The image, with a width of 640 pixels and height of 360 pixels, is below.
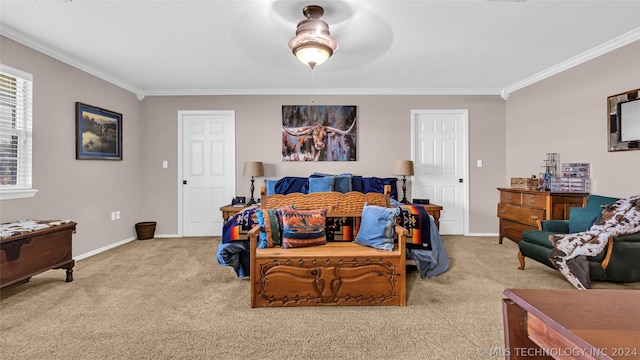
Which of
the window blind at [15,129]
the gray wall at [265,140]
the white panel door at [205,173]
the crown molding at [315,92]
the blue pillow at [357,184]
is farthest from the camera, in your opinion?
the white panel door at [205,173]

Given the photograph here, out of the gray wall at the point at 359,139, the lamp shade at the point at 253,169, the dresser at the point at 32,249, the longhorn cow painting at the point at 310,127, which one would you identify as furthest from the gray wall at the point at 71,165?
the longhorn cow painting at the point at 310,127

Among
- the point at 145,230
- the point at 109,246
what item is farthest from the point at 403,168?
the point at 109,246

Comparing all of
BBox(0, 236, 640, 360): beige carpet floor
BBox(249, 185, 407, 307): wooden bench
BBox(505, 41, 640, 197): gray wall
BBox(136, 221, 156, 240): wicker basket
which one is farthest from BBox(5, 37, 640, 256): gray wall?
BBox(249, 185, 407, 307): wooden bench

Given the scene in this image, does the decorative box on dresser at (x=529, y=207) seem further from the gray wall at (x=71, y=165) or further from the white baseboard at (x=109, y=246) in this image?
the gray wall at (x=71, y=165)

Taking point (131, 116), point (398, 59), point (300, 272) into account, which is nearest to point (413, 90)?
point (398, 59)

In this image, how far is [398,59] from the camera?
3.54m

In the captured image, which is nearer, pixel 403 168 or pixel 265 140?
pixel 403 168

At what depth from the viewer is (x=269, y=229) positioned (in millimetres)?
2535

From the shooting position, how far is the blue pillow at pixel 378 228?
2.43 m

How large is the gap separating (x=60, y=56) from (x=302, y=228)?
11.7 feet

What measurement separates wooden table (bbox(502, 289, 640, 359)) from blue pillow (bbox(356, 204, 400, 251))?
4.68ft

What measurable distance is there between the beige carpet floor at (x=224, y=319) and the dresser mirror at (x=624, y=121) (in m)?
1.46

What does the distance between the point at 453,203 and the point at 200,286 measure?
13.6 feet

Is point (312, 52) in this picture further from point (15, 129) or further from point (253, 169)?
point (15, 129)
